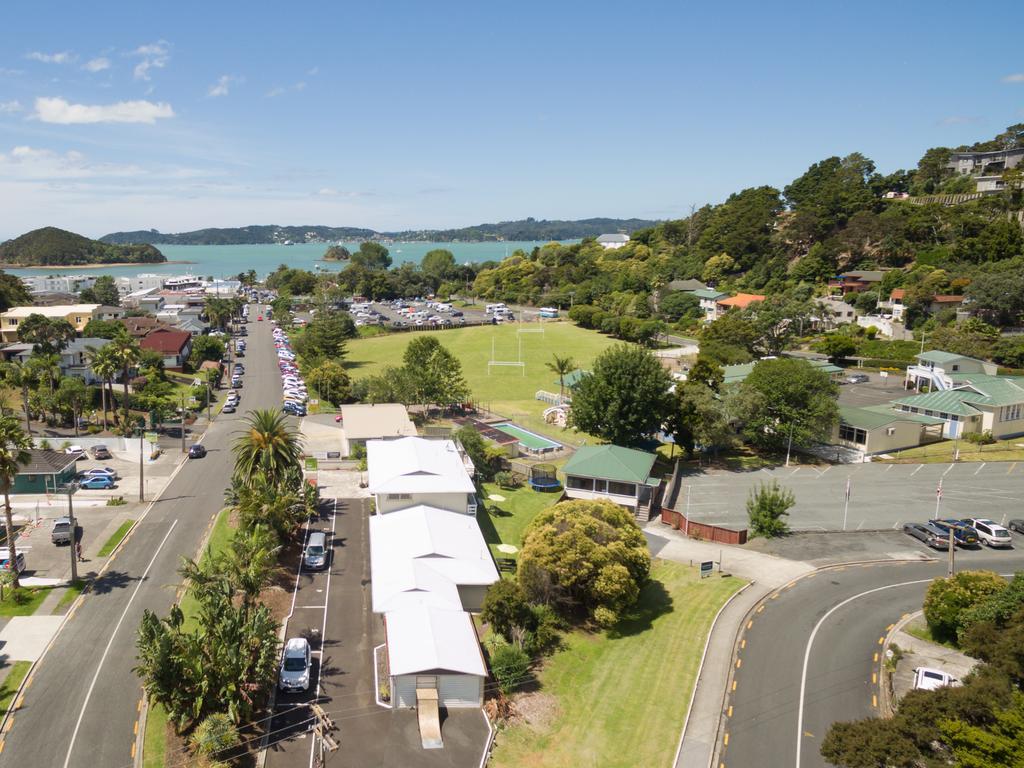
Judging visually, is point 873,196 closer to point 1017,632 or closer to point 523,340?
point 523,340

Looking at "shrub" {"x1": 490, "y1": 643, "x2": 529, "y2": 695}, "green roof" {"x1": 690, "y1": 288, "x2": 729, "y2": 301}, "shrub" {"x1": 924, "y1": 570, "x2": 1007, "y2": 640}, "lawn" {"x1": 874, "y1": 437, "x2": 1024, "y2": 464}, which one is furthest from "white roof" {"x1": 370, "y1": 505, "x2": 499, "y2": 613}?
"green roof" {"x1": 690, "y1": 288, "x2": 729, "y2": 301}

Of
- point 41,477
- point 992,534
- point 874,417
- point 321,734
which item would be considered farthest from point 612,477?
point 41,477

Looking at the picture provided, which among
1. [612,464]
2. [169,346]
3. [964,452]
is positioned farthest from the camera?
[169,346]

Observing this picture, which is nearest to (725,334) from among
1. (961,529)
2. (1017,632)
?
(961,529)

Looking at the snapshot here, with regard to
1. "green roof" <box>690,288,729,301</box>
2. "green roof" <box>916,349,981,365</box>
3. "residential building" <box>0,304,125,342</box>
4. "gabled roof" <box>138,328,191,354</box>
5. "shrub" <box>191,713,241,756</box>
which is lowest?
"shrub" <box>191,713,241,756</box>

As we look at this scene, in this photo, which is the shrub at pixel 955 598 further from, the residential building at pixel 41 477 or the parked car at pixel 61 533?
the residential building at pixel 41 477

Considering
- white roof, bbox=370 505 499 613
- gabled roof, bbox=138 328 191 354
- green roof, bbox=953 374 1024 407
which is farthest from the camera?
gabled roof, bbox=138 328 191 354

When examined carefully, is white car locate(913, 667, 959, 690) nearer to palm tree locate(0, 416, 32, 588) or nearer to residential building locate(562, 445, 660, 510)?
residential building locate(562, 445, 660, 510)

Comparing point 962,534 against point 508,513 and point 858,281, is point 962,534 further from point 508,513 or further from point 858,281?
point 858,281
